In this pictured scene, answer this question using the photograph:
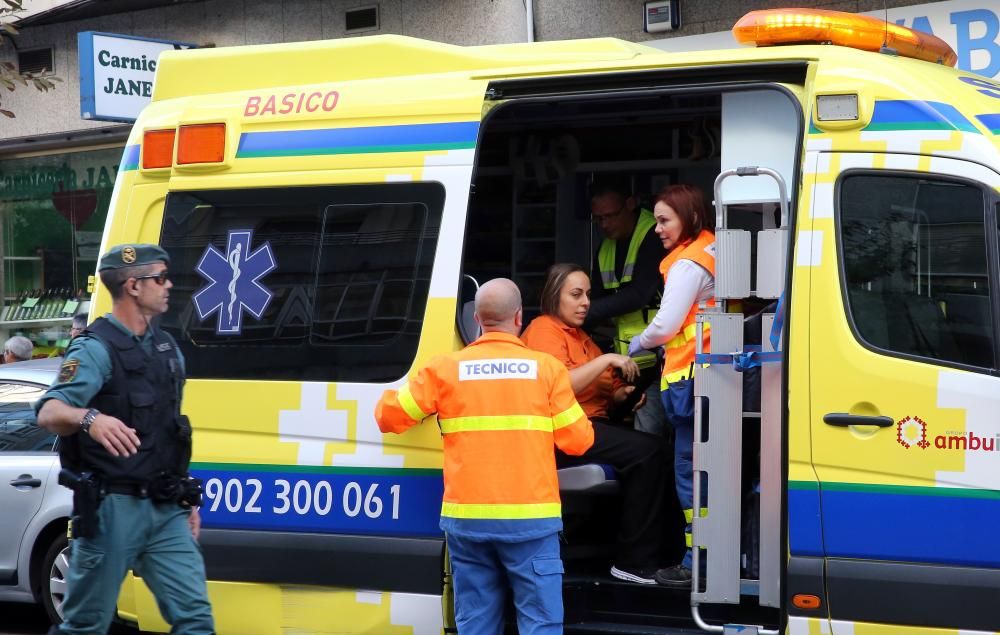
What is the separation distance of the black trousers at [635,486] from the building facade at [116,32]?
501 centimetres

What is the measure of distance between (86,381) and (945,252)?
298cm

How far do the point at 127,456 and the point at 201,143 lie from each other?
1.82 meters

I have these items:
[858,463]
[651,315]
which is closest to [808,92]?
[858,463]

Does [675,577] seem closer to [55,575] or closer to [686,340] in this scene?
[686,340]

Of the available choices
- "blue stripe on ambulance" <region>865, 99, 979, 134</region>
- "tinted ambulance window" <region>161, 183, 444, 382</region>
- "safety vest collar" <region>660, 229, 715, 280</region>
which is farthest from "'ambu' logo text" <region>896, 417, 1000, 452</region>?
"tinted ambulance window" <region>161, 183, 444, 382</region>

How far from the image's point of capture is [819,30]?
502cm

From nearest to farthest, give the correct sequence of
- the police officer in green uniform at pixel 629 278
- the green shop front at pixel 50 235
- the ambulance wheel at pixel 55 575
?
the police officer in green uniform at pixel 629 278 → the ambulance wheel at pixel 55 575 → the green shop front at pixel 50 235

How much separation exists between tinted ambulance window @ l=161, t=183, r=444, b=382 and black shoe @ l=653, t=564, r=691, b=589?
140 centimetres

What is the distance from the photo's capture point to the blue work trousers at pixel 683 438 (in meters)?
5.32

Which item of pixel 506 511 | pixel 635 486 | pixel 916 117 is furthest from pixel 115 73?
pixel 916 117

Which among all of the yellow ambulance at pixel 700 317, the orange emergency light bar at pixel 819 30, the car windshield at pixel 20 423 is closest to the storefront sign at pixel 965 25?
the yellow ambulance at pixel 700 317

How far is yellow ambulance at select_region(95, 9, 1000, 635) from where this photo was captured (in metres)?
4.50

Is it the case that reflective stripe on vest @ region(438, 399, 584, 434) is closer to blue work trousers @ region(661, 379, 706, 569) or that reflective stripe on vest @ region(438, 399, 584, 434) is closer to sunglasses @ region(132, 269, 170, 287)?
blue work trousers @ region(661, 379, 706, 569)

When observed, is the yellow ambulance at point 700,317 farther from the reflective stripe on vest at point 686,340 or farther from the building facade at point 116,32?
the building facade at point 116,32
